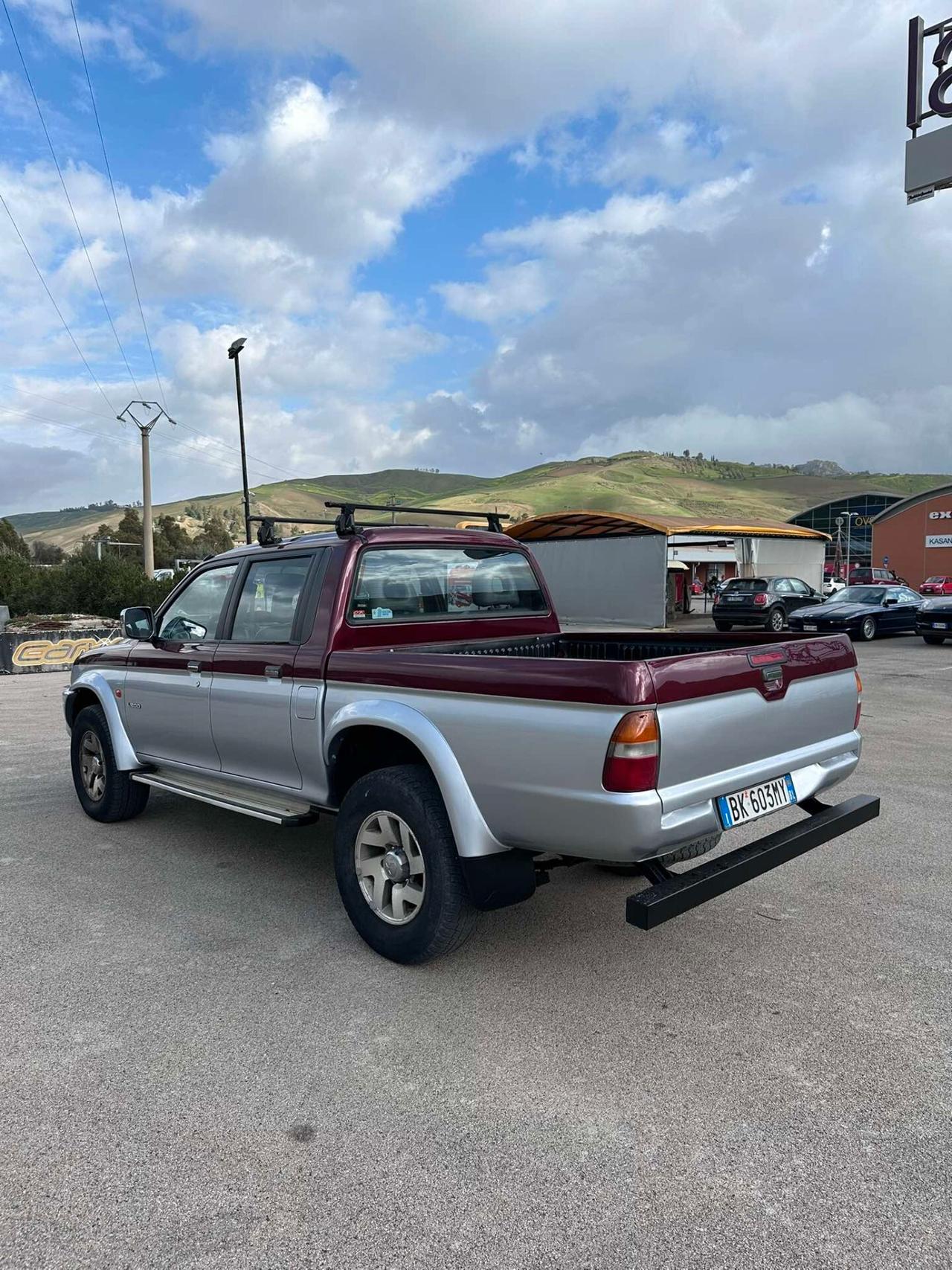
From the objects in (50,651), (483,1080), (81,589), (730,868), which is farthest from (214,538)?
(483,1080)

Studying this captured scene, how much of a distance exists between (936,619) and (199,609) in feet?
60.3

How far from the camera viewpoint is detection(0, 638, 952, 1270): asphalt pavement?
218 cm

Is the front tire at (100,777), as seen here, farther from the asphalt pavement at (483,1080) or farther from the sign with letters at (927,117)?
the sign with letters at (927,117)

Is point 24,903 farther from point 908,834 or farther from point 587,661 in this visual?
point 908,834

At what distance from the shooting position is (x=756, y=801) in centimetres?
338

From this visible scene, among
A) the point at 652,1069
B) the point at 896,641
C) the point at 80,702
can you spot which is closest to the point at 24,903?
the point at 80,702

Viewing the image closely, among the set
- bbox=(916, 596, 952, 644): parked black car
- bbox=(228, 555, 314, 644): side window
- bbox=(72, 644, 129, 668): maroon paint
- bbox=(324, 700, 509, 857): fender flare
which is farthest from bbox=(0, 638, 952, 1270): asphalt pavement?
bbox=(916, 596, 952, 644): parked black car

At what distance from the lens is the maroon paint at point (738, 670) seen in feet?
9.64

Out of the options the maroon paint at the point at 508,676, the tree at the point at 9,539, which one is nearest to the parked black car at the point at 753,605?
the maroon paint at the point at 508,676

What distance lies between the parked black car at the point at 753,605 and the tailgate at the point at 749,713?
2179 centimetres

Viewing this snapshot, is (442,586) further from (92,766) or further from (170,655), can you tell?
(92,766)

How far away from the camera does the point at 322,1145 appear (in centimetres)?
252

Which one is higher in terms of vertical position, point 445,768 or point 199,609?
point 199,609

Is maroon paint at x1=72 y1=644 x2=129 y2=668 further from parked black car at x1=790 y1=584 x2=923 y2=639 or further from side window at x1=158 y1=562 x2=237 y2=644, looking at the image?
parked black car at x1=790 y1=584 x2=923 y2=639
